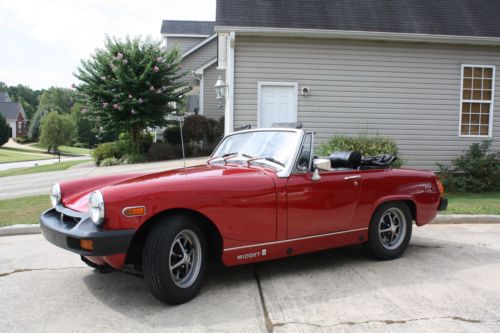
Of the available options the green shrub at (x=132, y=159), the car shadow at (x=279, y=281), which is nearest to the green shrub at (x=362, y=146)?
the car shadow at (x=279, y=281)

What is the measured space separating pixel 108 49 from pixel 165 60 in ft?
7.06

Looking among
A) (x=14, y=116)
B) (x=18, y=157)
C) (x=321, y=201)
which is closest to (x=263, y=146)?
(x=321, y=201)

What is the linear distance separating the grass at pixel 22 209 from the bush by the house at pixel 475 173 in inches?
348

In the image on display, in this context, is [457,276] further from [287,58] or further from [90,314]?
[287,58]

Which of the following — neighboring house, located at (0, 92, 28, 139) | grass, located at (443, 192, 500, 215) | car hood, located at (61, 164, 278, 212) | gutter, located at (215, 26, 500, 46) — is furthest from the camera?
neighboring house, located at (0, 92, 28, 139)

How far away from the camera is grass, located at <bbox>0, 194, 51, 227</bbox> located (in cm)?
705

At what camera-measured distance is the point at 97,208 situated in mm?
3322

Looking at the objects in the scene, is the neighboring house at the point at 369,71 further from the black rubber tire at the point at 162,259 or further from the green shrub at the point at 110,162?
the black rubber tire at the point at 162,259

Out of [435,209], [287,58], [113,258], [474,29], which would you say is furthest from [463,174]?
[113,258]

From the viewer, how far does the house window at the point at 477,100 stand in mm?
11836

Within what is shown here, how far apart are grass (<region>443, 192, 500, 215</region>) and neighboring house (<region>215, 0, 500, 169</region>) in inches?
73.6

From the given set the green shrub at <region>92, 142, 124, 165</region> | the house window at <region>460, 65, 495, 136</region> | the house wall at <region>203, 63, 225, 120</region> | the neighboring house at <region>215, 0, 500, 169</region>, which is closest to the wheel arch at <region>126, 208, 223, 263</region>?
the neighboring house at <region>215, 0, 500, 169</region>

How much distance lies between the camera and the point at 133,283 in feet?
13.7

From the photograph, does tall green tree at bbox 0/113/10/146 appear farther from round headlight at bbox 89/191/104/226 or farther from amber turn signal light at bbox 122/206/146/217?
amber turn signal light at bbox 122/206/146/217
